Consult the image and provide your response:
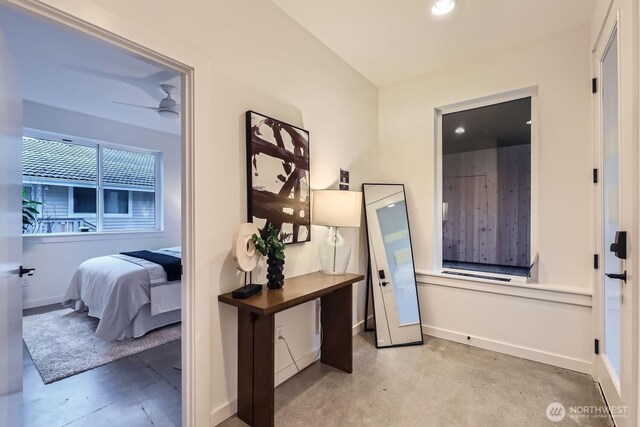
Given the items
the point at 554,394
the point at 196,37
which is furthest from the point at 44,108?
the point at 554,394

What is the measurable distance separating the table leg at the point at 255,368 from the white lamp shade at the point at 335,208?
90cm

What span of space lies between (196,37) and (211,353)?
1.80m

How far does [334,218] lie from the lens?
2271 mm

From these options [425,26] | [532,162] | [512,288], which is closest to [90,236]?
[425,26]

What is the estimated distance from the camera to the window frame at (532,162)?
253 cm

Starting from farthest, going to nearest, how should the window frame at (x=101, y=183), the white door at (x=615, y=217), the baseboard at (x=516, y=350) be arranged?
the window frame at (x=101, y=183)
the baseboard at (x=516, y=350)
the white door at (x=615, y=217)

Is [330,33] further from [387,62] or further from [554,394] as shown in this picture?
[554,394]

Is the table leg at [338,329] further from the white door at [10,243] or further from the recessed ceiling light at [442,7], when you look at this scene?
the recessed ceiling light at [442,7]

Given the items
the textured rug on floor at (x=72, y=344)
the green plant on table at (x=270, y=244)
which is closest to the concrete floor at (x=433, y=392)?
the green plant on table at (x=270, y=244)

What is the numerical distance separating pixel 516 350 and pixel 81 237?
5699mm

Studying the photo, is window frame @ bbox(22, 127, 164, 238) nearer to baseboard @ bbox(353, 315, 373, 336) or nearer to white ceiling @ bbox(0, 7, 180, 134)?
white ceiling @ bbox(0, 7, 180, 134)

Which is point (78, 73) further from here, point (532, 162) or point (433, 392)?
point (532, 162)

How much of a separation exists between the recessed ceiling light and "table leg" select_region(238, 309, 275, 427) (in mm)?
2384

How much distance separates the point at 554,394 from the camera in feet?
6.55
